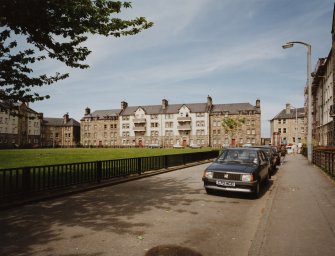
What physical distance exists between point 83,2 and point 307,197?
29.7 feet

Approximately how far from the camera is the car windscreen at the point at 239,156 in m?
11.7

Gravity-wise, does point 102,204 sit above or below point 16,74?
below

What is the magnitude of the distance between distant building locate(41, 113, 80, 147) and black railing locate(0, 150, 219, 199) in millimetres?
96513

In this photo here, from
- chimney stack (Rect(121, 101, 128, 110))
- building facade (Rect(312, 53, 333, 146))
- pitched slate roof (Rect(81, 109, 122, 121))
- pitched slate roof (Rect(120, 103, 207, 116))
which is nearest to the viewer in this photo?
building facade (Rect(312, 53, 333, 146))

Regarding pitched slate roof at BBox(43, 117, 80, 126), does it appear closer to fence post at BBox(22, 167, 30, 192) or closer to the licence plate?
fence post at BBox(22, 167, 30, 192)

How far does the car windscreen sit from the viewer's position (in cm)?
1169

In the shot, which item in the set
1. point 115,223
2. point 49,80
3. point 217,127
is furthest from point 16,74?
point 217,127

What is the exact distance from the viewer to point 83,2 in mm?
7883

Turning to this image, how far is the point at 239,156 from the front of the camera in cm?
1203

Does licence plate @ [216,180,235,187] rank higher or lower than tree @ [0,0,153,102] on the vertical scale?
lower

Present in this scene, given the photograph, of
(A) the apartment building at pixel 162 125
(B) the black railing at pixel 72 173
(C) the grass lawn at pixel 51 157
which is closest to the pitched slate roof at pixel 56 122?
(A) the apartment building at pixel 162 125

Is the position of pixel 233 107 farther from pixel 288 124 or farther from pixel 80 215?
pixel 80 215

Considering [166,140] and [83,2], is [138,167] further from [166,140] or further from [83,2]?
[166,140]

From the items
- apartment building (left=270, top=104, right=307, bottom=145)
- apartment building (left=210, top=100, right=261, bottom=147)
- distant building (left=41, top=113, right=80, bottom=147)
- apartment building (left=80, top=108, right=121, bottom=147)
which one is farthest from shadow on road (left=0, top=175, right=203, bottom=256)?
distant building (left=41, top=113, right=80, bottom=147)
